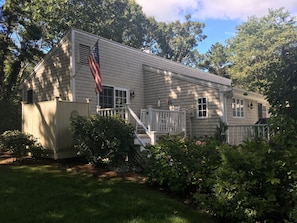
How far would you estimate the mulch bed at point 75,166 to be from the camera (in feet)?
21.2

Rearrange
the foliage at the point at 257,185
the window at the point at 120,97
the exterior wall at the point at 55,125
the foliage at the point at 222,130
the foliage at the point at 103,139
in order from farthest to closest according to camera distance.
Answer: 1. the window at the point at 120,97
2. the foliage at the point at 222,130
3. the exterior wall at the point at 55,125
4. the foliage at the point at 103,139
5. the foliage at the point at 257,185

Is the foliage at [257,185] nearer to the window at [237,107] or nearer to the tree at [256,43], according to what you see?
the window at [237,107]

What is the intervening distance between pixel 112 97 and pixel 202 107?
163 inches

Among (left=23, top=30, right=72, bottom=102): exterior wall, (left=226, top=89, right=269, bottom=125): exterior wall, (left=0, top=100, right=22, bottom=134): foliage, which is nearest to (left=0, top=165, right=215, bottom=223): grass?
(left=23, top=30, right=72, bottom=102): exterior wall

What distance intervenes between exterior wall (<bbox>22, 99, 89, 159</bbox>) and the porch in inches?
51.8

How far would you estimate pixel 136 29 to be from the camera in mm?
29047

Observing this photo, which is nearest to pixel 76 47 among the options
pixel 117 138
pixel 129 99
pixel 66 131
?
pixel 129 99

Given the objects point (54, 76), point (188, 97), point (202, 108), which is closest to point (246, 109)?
point (202, 108)

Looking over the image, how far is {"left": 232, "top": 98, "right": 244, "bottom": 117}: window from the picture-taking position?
12562 mm

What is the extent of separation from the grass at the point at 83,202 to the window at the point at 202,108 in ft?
21.8

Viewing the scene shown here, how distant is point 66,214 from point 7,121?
998 centimetres

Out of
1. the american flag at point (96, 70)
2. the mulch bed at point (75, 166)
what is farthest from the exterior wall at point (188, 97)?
the mulch bed at point (75, 166)

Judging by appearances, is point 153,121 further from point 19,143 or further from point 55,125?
point 19,143

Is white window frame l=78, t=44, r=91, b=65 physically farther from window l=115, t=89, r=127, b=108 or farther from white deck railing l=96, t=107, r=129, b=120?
white deck railing l=96, t=107, r=129, b=120
